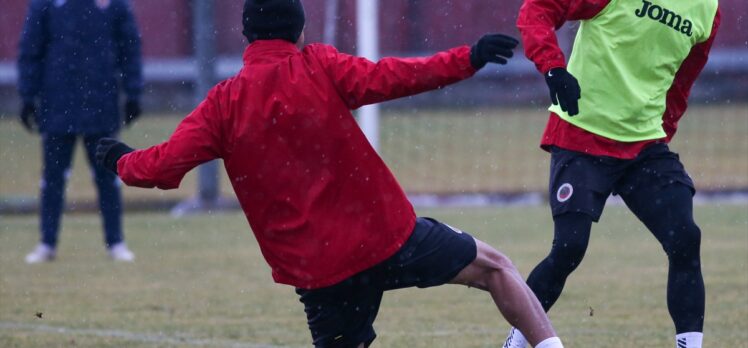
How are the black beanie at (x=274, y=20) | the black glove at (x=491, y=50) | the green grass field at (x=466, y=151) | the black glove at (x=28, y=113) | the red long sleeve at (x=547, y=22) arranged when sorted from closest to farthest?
the black glove at (x=491, y=50) → the black beanie at (x=274, y=20) → the red long sleeve at (x=547, y=22) → the black glove at (x=28, y=113) → the green grass field at (x=466, y=151)

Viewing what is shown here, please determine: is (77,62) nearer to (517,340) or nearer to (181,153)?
(517,340)

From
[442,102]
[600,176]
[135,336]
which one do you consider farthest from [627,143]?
[442,102]

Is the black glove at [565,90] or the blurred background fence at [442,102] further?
the blurred background fence at [442,102]

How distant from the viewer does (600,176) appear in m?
5.77

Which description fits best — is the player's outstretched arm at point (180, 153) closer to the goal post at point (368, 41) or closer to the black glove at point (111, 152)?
the black glove at point (111, 152)

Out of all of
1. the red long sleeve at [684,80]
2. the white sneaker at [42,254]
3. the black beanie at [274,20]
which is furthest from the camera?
the white sneaker at [42,254]

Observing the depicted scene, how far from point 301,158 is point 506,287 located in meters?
0.89

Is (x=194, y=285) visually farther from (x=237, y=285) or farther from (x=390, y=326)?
Answer: (x=390, y=326)

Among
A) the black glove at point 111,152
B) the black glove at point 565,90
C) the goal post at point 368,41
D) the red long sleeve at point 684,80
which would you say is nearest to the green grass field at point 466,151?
the goal post at point 368,41

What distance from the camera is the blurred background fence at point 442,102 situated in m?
16.6

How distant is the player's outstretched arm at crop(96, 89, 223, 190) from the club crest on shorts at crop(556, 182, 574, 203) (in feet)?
5.18

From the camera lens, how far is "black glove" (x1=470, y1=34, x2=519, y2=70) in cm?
449

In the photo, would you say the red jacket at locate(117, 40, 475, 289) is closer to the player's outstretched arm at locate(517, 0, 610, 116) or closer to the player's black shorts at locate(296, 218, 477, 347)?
the player's black shorts at locate(296, 218, 477, 347)

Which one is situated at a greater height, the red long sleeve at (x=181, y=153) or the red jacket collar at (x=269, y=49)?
the red jacket collar at (x=269, y=49)
